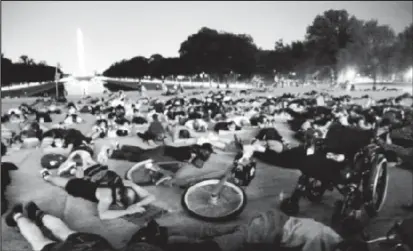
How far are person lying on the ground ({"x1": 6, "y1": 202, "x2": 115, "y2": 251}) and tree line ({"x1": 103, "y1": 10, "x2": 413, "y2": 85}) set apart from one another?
16250 mm

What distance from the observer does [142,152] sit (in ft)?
24.0

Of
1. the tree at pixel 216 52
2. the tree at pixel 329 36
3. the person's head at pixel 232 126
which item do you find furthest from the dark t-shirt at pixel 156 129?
the tree at pixel 216 52

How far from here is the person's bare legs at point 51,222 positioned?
148 inches

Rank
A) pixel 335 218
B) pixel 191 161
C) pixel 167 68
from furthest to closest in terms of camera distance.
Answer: pixel 167 68 → pixel 191 161 → pixel 335 218

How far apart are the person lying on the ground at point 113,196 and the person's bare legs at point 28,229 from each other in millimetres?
779

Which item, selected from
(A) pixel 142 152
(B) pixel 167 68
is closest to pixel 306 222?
(A) pixel 142 152

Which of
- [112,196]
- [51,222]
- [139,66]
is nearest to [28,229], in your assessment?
[51,222]

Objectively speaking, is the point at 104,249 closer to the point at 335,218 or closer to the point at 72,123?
the point at 335,218

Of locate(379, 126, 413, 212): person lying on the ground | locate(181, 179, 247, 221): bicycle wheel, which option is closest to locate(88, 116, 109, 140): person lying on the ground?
locate(181, 179, 247, 221): bicycle wheel

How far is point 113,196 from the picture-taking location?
Answer: 450 centimetres

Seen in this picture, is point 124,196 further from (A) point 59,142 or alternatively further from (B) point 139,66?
(B) point 139,66

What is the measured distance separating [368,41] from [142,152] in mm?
27919

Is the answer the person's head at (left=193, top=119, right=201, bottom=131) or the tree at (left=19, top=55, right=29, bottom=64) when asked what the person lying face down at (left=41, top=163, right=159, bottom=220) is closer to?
the person's head at (left=193, top=119, right=201, bottom=131)

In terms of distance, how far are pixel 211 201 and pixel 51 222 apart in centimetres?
217
